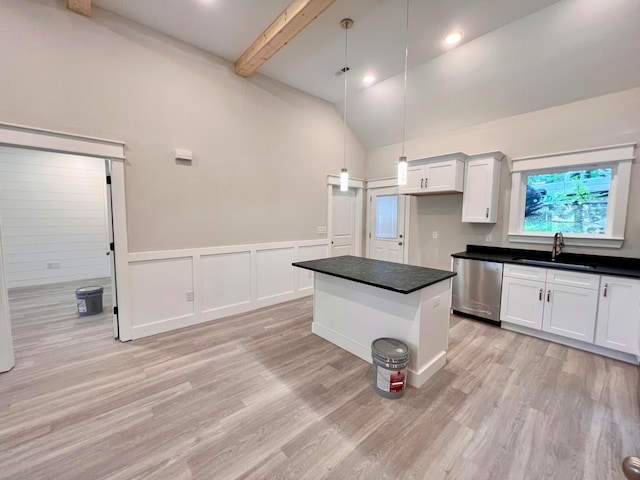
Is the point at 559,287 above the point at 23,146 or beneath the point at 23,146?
beneath

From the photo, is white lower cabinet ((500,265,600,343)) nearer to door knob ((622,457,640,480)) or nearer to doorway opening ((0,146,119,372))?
door knob ((622,457,640,480))

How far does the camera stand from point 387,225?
527 cm

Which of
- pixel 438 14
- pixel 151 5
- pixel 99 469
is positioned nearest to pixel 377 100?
pixel 438 14

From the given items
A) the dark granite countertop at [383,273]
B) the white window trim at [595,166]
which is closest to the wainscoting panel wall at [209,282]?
the dark granite countertop at [383,273]

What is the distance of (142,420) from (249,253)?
234 centimetres

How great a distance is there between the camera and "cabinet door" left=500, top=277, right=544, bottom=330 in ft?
10.1

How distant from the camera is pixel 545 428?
1.80m

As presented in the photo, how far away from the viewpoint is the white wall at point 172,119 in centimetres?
241

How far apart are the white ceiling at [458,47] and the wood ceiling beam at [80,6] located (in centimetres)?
17

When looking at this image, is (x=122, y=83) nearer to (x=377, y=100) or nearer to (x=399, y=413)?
(x=377, y=100)

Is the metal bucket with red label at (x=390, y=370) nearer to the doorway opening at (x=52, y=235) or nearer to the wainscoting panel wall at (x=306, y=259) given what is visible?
the wainscoting panel wall at (x=306, y=259)

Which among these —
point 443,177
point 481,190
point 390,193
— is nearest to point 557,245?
point 481,190

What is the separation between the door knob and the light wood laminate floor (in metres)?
0.73

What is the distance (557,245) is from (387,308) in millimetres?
2626
